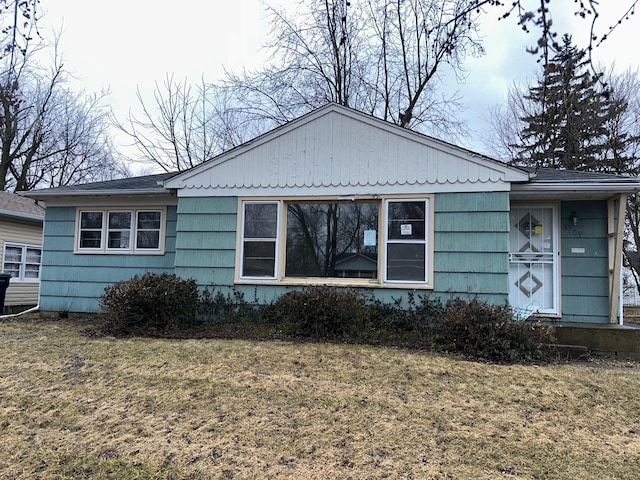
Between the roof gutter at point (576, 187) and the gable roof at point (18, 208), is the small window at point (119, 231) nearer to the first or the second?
the gable roof at point (18, 208)

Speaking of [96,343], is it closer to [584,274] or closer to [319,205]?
[319,205]

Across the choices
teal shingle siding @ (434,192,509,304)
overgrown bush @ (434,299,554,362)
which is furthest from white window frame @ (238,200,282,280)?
overgrown bush @ (434,299,554,362)

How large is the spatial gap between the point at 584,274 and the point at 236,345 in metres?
5.70

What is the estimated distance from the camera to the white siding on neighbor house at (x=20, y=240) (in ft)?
39.7

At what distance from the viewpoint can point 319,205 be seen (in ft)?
25.4

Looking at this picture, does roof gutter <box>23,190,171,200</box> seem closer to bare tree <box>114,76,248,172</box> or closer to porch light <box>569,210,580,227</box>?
porch light <box>569,210,580,227</box>

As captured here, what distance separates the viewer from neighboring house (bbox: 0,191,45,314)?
12.1m

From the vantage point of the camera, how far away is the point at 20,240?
1256 centimetres

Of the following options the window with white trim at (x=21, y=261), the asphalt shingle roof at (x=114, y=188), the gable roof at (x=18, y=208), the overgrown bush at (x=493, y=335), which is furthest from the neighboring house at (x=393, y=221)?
the window with white trim at (x=21, y=261)

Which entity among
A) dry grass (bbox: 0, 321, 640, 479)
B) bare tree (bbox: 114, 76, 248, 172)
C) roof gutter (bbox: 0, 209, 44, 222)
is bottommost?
dry grass (bbox: 0, 321, 640, 479)

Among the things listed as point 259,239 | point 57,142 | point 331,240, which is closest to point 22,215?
point 259,239

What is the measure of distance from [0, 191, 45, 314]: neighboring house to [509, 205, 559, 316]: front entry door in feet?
39.2

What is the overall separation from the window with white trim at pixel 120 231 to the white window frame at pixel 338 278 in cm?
219

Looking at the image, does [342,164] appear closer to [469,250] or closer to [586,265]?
[469,250]
